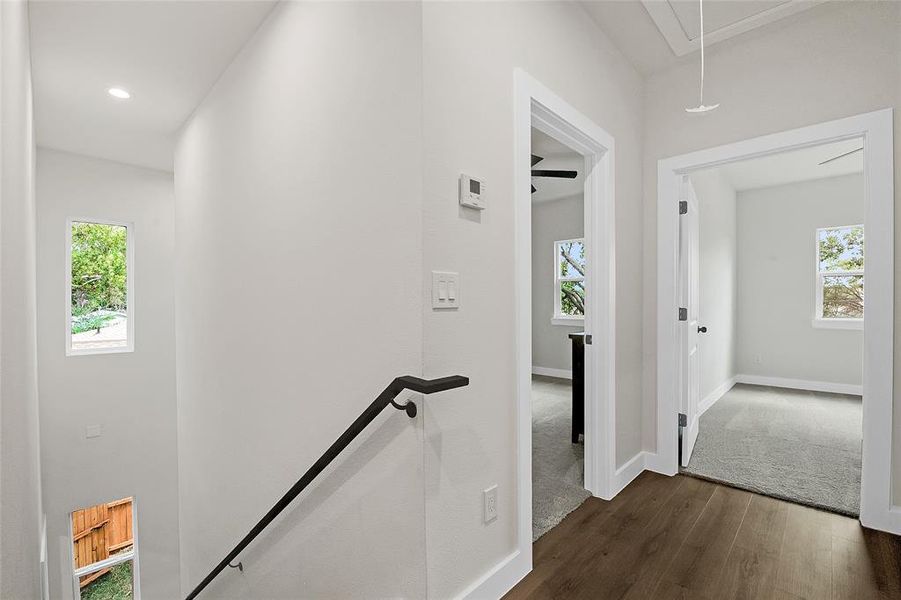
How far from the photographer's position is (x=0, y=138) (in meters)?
1.42

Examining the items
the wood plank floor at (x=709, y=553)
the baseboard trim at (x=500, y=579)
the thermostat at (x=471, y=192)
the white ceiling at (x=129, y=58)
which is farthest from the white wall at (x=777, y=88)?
the white ceiling at (x=129, y=58)

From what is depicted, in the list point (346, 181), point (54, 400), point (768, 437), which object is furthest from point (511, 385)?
point (54, 400)

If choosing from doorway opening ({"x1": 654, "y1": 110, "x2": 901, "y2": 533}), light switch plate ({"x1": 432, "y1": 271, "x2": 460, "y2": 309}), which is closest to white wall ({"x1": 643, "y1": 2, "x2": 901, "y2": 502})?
doorway opening ({"x1": 654, "y1": 110, "x2": 901, "y2": 533})

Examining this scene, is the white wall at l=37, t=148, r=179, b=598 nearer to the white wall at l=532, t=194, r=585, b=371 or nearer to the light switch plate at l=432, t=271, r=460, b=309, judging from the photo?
the light switch plate at l=432, t=271, r=460, b=309

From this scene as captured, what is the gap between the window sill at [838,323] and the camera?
5281mm

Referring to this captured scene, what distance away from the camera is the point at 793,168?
506cm

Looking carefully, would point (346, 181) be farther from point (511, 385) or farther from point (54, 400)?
point (54, 400)

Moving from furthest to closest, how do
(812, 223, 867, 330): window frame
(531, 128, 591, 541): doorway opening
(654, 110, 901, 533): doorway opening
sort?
(812, 223, 867, 330): window frame
(531, 128, 591, 541): doorway opening
(654, 110, 901, 533): doorway opening

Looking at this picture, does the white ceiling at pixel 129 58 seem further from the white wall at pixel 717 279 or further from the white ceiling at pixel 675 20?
the white wall at pixel 717 279

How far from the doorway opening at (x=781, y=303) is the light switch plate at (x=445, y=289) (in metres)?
2.55

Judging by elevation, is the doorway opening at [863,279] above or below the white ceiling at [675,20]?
below

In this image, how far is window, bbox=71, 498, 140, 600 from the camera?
486 cm

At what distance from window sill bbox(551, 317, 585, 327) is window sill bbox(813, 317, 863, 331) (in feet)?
9.89

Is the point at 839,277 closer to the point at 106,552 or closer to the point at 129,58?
the point at 129,58
